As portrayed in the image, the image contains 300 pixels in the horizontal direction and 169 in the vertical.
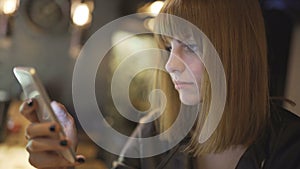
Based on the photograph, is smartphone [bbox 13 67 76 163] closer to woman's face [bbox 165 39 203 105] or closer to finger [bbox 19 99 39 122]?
finger [bbox 19 99 39 122]

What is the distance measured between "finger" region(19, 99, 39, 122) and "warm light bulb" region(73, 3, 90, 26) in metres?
1.43

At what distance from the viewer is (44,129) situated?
66cm

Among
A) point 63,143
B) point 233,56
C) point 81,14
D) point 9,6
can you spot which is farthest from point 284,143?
point 81,14

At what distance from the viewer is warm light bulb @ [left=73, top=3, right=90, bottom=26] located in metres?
2.10

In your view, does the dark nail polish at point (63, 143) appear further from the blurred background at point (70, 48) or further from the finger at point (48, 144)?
the blurred background at point (70, 48)

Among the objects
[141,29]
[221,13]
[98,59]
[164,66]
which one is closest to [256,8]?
[221,13]

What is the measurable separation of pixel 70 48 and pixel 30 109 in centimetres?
186

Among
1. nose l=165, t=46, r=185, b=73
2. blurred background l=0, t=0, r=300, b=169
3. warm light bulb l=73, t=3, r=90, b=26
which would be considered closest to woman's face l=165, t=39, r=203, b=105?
nose l=165, t=46, r=185, b=73

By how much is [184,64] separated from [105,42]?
1.51 metres

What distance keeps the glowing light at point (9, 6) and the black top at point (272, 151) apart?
3.55 feet

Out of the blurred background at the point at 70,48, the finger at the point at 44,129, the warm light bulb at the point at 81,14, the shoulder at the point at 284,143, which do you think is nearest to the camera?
the finger at the point at 44,129

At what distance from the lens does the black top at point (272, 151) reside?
2.75 feet

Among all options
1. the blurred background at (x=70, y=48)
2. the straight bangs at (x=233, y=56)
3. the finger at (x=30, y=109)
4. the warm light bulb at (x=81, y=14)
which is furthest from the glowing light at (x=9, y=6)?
the finger at (x=30, y=109)

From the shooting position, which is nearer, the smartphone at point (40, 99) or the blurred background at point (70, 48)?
the smartphone at point (40, 99)
